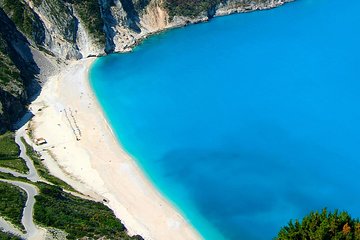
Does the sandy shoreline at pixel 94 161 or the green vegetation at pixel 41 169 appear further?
the green vegetation at pixel 41 169

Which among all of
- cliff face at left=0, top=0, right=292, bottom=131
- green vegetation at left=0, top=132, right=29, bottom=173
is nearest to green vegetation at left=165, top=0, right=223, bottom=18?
cliff face at left=0, top=0, right=292, bottom=131

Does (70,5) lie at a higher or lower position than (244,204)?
higher

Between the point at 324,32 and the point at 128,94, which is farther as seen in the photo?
the point at 324,32

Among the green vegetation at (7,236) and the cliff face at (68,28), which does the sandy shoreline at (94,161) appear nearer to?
the cliff face at (68,28)

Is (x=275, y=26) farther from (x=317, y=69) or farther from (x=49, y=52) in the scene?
(x=49, y=52)

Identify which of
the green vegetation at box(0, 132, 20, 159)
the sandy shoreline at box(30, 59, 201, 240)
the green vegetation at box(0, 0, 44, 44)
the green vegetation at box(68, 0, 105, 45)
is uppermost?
the green vegetation at box(68, 0, 105, 45)

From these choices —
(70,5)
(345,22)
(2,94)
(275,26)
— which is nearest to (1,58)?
(2,94)

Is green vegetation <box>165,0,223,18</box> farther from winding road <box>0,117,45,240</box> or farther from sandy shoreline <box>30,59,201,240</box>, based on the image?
winding road <box>0,117,45,240</box>

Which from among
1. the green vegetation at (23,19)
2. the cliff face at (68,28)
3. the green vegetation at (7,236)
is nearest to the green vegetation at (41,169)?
the cliff face at (68,28)
